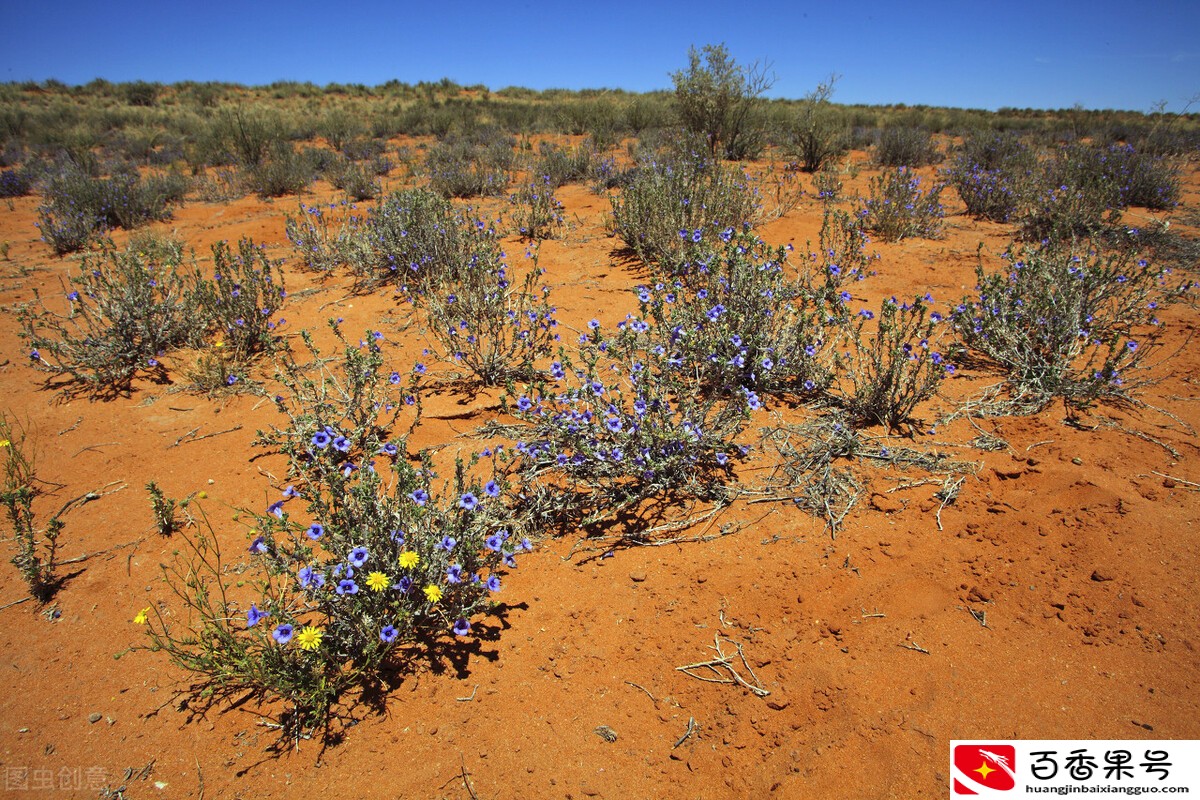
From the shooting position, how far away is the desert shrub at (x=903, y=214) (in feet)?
21.4

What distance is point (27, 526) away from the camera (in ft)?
9.05

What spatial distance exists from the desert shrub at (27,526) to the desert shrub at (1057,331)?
197 inches

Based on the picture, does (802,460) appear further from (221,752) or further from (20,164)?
(20,164)

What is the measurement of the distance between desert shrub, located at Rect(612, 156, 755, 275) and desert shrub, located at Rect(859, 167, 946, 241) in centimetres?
157

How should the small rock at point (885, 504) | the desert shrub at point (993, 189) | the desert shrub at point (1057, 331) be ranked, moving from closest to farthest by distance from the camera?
the small rock at point (885, 504) < the desert shrub at point (1057, 331) < the desert shrub at point (993, 189)

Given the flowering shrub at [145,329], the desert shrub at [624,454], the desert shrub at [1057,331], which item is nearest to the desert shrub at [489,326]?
the desert shrub at [624,454]

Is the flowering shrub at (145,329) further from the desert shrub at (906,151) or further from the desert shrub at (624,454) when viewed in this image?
the desert shrub at (906,151)

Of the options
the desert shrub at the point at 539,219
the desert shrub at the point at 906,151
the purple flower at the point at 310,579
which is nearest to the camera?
the purple flower at the point at 310,579

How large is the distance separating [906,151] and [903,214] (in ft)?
23.2

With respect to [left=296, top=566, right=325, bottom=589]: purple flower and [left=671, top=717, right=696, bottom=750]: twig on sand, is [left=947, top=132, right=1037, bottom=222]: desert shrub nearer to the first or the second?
[left=671, top=717, right=696, bottom=750]: twig on sand

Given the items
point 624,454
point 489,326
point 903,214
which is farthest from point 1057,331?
point 489,326

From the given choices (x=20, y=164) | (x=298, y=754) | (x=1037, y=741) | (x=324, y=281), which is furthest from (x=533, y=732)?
(x=20, y=164)

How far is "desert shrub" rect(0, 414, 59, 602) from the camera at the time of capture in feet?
8.14

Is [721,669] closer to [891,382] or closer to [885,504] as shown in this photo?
[885,504]
